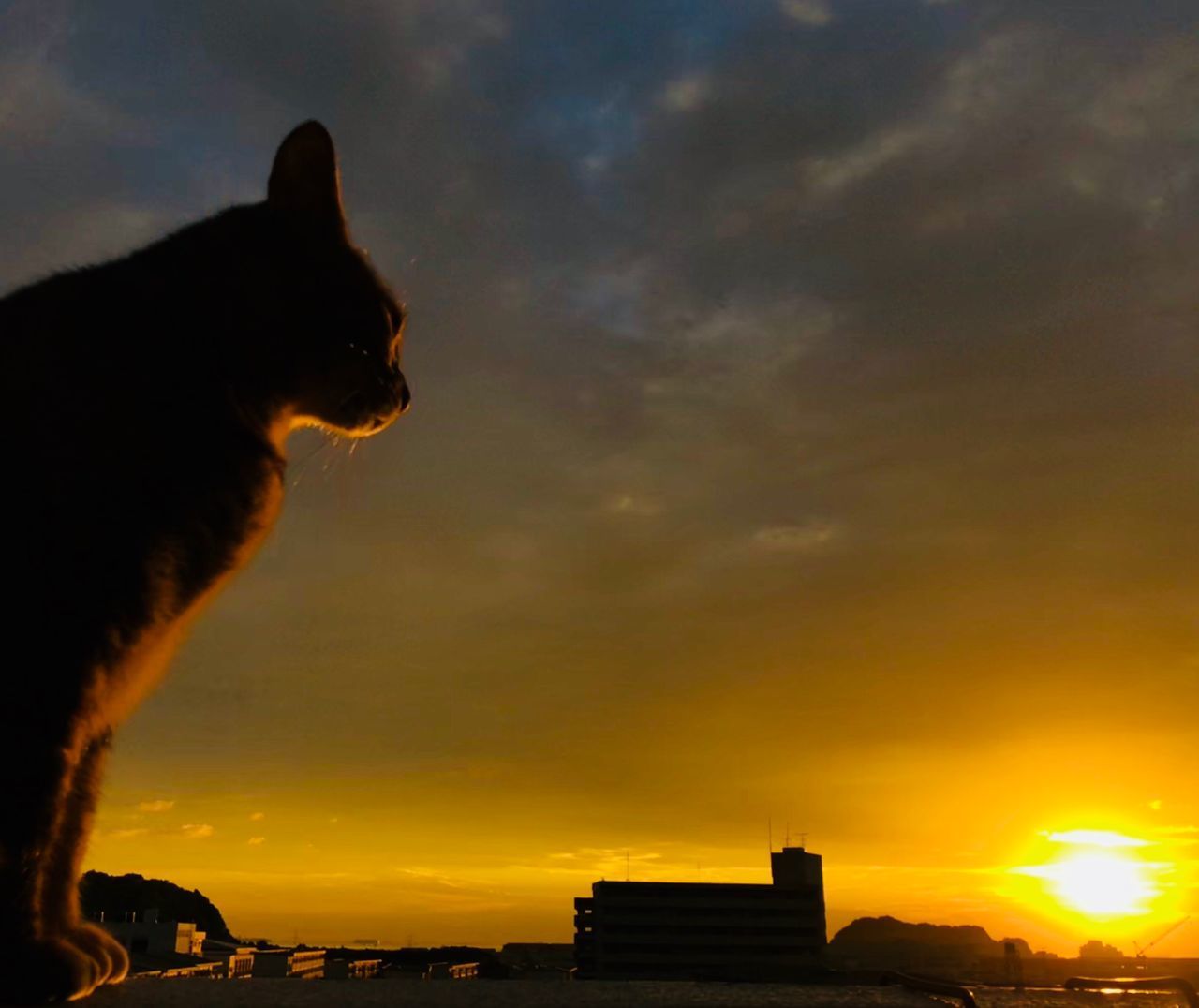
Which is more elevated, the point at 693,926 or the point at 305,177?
the point at 693,926

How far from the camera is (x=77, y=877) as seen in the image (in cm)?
292

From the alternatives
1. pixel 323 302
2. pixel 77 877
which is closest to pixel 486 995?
pixel 77 877

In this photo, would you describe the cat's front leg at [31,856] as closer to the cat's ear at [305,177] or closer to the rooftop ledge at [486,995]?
the rooftop ledge at [486,995]

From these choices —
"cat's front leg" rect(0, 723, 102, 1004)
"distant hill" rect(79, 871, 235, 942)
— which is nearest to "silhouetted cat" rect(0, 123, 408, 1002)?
"cat's front leg" rect(0, 723, 102, 1004)

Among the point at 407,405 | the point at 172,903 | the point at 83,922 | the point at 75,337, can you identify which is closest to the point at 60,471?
the point at 75,337

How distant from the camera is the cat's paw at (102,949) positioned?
272cm

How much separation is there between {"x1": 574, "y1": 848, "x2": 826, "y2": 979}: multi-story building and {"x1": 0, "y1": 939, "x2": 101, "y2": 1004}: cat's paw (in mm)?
111589

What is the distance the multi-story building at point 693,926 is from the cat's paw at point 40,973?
4393 inches

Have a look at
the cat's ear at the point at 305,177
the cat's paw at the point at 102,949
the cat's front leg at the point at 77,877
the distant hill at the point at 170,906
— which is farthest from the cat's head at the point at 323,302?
the distant hill at the point at 170,906

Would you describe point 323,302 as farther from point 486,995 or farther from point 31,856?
point 486,995

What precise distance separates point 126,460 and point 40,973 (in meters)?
1.28

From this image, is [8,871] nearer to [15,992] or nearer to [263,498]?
[15,992]

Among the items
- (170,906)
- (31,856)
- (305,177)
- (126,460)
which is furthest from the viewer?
(170,906)

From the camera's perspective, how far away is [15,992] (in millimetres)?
2365
